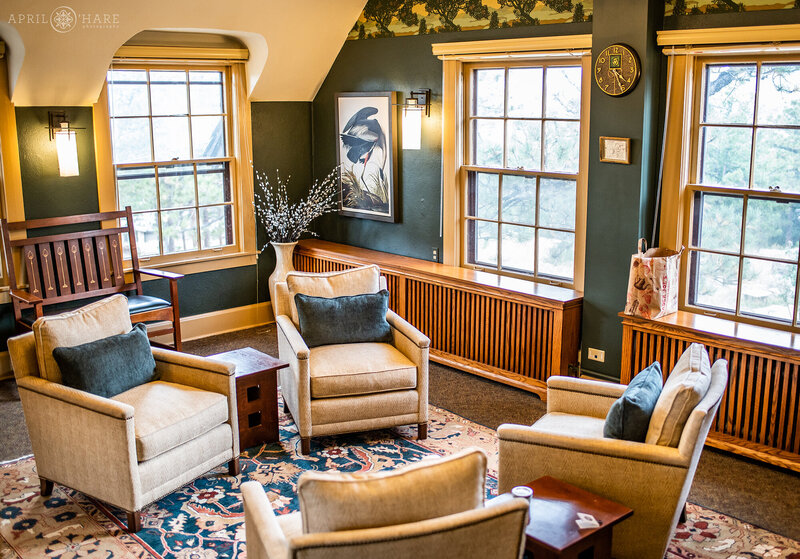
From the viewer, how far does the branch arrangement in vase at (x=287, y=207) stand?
6.81 metres

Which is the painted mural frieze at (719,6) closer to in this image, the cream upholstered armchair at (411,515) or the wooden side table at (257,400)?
the wooden side table at (257,400)

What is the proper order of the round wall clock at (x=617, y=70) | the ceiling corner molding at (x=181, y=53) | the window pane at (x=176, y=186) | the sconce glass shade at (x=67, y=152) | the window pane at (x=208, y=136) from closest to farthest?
the round wall clock at (x=617, y=70) → the sconce glass shade at (x=67, y=152) → the ceiling corner molding at (x=181, y=53) → the window pane at (x=176, y=186) → the window pane at (x=208, y=136)

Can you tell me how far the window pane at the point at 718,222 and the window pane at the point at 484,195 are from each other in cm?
151

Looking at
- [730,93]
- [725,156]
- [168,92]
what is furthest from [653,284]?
[168,92]

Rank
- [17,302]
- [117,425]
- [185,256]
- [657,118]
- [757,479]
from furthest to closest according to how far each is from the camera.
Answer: [185,256] < [17,302] < [657,118] < [757,479] < [117,425]

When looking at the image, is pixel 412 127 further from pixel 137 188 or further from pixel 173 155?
pixel 137 188

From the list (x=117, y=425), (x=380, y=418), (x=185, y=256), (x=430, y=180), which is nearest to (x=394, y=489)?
(x=117, y=425)

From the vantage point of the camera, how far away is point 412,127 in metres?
6.08

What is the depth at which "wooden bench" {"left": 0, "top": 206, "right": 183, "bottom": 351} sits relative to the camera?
5.41m

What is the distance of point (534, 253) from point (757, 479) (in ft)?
6.94

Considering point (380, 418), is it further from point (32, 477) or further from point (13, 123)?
point (13, 123)

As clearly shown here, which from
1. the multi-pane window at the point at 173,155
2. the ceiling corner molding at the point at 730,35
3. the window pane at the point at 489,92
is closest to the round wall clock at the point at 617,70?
the ceiling corner molding at the point at 730,35

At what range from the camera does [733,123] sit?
4539mm

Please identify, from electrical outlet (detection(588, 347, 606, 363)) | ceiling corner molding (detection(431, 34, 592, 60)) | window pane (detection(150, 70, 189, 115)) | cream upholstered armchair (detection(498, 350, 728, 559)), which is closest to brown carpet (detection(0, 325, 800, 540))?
cream upholstered armchair (detection(498, 350, 728, 559))
